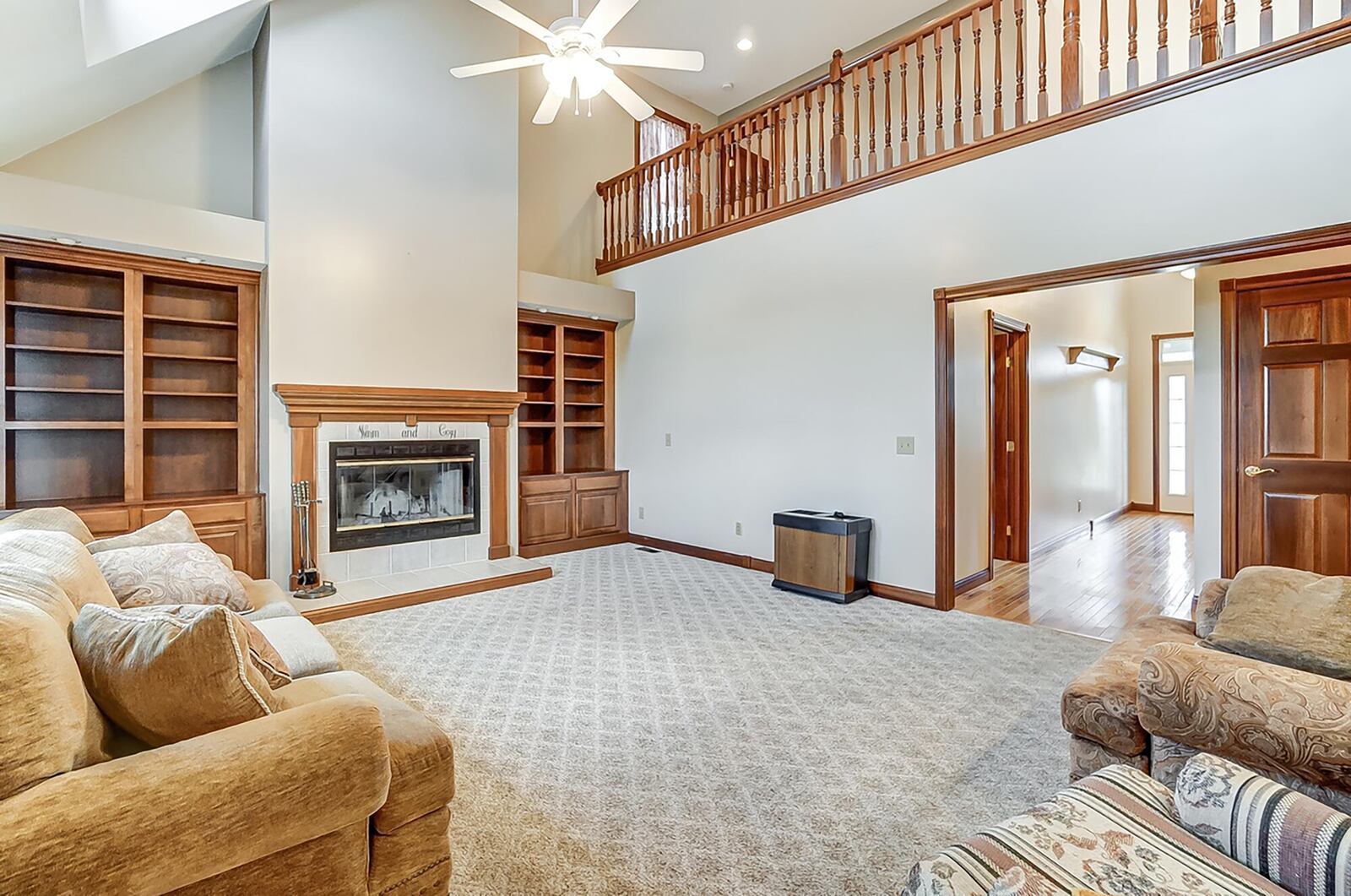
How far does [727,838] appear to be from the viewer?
189 cm

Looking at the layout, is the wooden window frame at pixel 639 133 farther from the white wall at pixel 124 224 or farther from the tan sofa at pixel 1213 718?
the tan sofa at pixel 1213 718

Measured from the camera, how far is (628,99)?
3752 mm

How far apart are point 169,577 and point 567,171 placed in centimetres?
572

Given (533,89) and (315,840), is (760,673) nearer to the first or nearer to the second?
(315,840)

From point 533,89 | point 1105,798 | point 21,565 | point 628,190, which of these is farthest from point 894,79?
point 21,565

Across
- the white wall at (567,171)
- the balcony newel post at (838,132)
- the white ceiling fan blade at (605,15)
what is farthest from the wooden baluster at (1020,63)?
the white wall at (567,171)

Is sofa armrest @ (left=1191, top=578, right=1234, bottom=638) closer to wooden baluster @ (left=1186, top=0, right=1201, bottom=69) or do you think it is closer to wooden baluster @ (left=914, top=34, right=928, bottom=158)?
wooden baluster @ (left=1186, top=0, right=1201, bottom=69)

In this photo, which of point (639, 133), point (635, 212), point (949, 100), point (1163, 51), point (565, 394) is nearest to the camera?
point (1163, 51)

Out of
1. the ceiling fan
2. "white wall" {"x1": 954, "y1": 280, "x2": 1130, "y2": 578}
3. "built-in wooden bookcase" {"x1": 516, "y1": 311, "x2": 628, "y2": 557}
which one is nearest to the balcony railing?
"built-in wooden bookcase" {"x1": 516, "y1": 311, "x2": 628, "y2": 557}

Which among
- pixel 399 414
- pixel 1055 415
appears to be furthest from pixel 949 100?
pixel 399 414

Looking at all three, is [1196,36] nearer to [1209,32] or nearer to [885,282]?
[1209,32]

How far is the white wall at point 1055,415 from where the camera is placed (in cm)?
470

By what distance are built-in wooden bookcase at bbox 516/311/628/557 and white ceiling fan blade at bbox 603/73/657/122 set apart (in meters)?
2.64

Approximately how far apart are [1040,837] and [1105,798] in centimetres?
25
